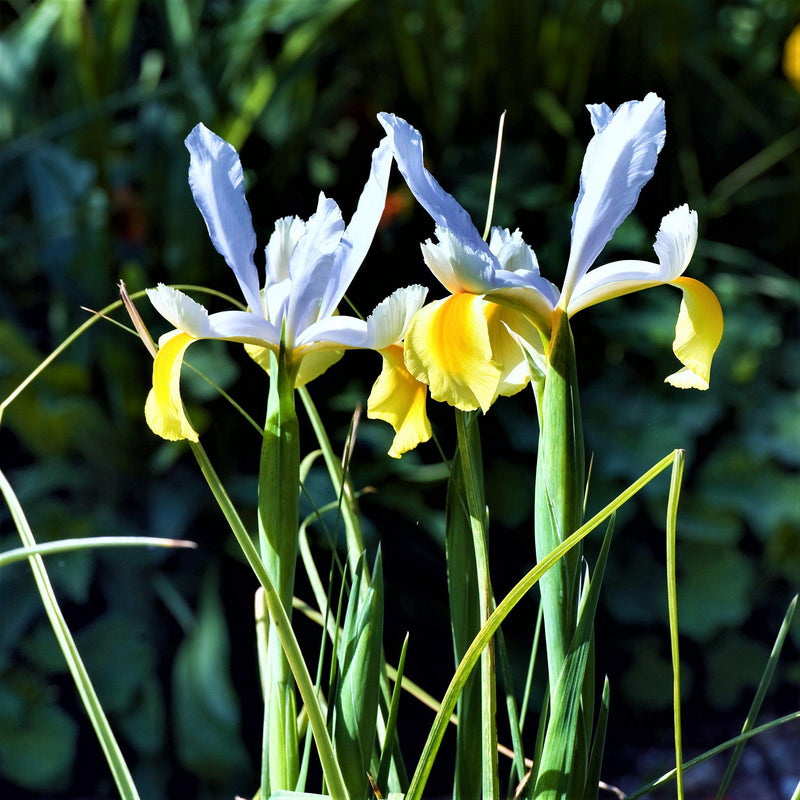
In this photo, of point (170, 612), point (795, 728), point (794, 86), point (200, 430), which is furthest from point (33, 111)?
point (795, 728)

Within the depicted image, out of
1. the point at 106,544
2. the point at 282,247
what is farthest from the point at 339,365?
the point at 106,544

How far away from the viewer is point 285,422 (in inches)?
11.7

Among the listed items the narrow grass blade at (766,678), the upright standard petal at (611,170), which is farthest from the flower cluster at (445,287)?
the narrow grass blade at (766,678)

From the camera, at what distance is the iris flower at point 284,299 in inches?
11.3

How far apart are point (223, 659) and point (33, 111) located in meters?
0.71

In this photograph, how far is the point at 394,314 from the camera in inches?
11.4

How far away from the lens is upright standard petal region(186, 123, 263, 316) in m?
0.31

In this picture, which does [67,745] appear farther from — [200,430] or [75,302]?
[75,302]

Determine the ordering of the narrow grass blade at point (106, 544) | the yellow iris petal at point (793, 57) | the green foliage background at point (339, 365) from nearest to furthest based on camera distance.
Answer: the narrow grass blade at point (106, 544), the green foliage background at point (339, 365), the yellow iris petal at point (793, 57)

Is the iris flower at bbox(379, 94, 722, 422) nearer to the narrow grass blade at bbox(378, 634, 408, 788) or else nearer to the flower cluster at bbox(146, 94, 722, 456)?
the flower cluster at bbox(146, 94, 722, 456)

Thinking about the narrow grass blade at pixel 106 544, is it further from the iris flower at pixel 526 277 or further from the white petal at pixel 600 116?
the white petal at pixel 600 116

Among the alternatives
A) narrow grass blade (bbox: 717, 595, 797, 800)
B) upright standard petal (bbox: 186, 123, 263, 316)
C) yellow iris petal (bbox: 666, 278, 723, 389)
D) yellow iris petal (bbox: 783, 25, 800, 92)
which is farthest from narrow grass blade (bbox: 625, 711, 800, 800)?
yellow iris petal (bbox: 783, 25, 800, 92)

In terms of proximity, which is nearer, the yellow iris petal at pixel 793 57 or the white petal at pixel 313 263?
the white petal at pixel 313 263

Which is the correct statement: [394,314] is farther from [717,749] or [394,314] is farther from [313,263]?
[717,749]
